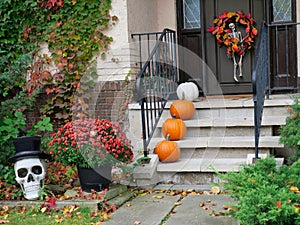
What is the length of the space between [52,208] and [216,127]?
211cm

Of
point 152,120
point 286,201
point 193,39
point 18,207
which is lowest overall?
point 18,207

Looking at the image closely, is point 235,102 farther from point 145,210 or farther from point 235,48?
point 145,210

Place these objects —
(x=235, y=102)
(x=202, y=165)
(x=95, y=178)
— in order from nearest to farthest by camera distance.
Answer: (x=95, y=178) < (x=202, y=165) < (x=235, y=102)

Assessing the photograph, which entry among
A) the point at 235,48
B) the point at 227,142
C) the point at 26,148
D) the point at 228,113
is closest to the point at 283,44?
the point at 235,48

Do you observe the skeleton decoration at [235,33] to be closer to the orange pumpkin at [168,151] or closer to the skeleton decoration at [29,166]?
the orange pumpkin at [168,151]

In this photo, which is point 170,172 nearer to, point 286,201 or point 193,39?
point 286,201

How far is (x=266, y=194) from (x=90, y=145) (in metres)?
1.82

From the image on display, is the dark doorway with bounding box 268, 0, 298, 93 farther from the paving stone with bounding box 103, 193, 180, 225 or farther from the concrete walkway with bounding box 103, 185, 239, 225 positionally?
the paving stone with bounding box 103, 193, 180, 225

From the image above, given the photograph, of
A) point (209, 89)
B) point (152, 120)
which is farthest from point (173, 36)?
point (152, 120)

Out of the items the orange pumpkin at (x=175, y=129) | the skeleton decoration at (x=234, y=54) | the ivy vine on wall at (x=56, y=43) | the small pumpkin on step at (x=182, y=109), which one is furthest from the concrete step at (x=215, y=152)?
the skeleton decoration at (x=234, y=54)

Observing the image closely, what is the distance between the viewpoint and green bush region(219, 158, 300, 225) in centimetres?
296

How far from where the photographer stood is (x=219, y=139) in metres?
5.25

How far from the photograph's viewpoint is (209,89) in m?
6.95

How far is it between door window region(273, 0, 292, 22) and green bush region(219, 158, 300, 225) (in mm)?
3466
